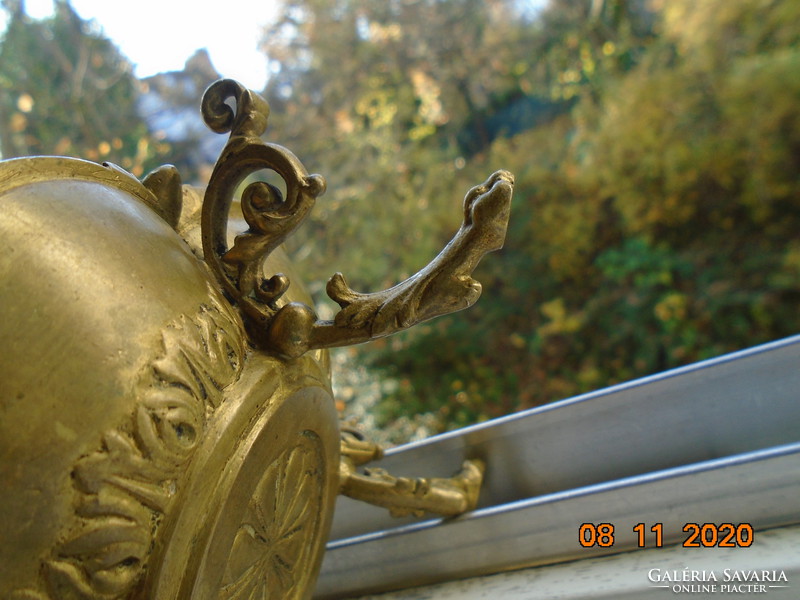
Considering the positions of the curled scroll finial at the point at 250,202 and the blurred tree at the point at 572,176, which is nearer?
the curled scroll finial at the point at 250,202

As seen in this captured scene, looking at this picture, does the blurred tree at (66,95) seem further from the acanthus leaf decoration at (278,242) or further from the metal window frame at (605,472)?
the acanthus leaf decoration at (278,242)

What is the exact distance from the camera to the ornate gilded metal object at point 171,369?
1.06 ft

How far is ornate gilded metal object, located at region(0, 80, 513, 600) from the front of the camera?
324 millimetres

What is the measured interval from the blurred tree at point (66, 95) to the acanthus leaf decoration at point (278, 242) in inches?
73.8

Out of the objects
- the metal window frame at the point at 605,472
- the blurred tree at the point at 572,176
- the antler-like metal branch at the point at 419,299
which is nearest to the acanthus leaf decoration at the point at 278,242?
the antler-like metal branch at the point at 419,299

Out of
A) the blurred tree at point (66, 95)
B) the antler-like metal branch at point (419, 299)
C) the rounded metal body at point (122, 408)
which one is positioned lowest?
the rounded metal body at point (122, 408)

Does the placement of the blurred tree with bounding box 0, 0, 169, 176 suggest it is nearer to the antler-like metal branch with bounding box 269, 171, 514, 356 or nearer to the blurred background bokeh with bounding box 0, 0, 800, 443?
the blurred background bokeh with bounding box 0, 0, 800, 443

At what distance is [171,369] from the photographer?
1.19 ft

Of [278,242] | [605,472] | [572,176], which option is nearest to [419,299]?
[278,242]

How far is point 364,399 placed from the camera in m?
2.60

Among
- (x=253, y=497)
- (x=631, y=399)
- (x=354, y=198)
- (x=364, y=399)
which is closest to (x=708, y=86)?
(x=354, y=198)

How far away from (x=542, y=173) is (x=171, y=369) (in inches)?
98.2

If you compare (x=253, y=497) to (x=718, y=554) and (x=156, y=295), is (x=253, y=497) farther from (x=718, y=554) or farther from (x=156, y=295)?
(x=718, y=554)

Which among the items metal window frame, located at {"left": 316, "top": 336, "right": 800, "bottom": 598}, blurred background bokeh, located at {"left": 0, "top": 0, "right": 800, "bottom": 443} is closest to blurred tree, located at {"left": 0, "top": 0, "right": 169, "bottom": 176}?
blurred background bokeh, located at {"left": 0, "top": 0, "right": 800, "bottom": 443}
